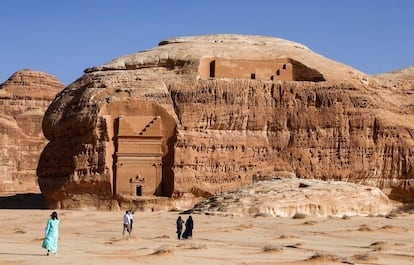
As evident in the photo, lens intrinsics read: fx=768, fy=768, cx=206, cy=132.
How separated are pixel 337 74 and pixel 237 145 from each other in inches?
423

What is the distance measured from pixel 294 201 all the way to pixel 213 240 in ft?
52.8

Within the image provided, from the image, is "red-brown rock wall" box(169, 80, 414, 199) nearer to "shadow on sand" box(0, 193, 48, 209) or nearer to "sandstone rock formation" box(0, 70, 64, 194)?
"shadow on sand" box(0, 193, 48, 209)

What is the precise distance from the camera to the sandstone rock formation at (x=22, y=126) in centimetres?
11681

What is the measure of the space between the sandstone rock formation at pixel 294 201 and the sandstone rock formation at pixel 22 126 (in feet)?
219

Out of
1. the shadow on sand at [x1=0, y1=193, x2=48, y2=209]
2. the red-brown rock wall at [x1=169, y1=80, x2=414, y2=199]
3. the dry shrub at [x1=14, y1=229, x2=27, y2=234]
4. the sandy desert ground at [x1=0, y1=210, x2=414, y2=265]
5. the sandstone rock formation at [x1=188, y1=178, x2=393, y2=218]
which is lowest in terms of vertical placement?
the shadow on sand at [x1=0, y1=193, x2=48, y2=209]

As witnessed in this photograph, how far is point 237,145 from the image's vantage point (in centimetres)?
6081

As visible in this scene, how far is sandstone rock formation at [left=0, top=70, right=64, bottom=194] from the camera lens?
117 meters

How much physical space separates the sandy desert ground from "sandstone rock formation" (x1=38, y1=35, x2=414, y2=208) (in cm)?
482

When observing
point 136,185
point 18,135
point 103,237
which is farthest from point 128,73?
point 18,135

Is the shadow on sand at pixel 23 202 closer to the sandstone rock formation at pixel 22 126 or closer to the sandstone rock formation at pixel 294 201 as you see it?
the sandstone rock formation at pixel 22 126

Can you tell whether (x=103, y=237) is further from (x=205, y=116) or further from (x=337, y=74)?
(x=337, y=74)

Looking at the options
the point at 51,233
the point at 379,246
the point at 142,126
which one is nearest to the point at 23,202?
the point at 142,126

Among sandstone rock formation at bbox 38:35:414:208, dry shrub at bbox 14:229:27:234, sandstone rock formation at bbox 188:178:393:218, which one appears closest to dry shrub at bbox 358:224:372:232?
sandstone rock formation at bbox 188:178:393:218

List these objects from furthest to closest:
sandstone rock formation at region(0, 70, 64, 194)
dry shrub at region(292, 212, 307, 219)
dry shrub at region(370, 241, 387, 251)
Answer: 1. sandstone rock formation at region(0, 70, 64, 194)
2. dry shrub at region(292, 212, 307, 219)
3. dry shrub at region(370, 241, 387, 251)
